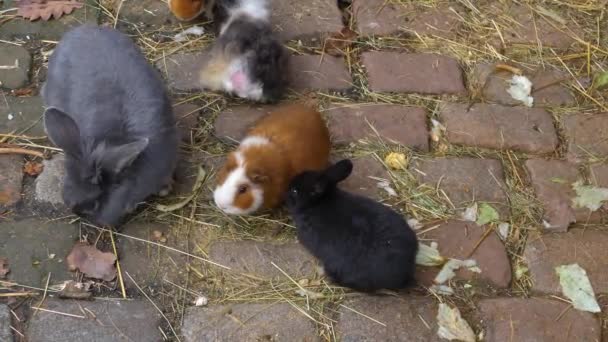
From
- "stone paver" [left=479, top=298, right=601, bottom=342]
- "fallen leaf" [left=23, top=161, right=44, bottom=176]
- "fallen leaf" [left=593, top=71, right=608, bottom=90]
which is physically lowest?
"stone paver" [left=479, top=298, right=601, bottom=342]

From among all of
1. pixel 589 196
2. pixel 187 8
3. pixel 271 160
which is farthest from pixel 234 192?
pixel 589 196

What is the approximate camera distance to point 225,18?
3.81m

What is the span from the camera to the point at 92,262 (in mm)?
2918

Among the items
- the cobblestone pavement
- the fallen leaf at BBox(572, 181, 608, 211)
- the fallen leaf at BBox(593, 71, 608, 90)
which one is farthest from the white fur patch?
the fallen leaf at BBox(593, 71, 608, 90)

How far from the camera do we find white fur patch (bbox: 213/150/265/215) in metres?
2.99

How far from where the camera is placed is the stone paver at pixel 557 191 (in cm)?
326

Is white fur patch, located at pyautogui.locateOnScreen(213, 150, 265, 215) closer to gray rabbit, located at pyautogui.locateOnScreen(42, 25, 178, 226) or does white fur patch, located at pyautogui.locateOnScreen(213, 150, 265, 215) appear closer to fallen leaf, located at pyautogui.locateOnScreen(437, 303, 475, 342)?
gray rabbit, located at pyautogui.locateOnScreen(42, 25, 178, 226)

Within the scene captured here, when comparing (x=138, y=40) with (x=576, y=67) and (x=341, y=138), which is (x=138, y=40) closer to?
(x=341, y=138)

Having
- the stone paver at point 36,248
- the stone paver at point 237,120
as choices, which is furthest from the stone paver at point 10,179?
the stone paver at point 237,120

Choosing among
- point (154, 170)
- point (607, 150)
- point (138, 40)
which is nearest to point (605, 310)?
point (607, 150)

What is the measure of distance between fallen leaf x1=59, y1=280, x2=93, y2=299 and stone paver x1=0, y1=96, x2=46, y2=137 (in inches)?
33.0

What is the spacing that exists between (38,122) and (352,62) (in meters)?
1.64

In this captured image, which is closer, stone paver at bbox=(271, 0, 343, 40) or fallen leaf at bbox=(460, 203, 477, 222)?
fallen leaf at bbox=(460, 203, 477, 222)

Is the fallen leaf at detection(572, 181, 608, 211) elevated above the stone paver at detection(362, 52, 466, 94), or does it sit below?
below
